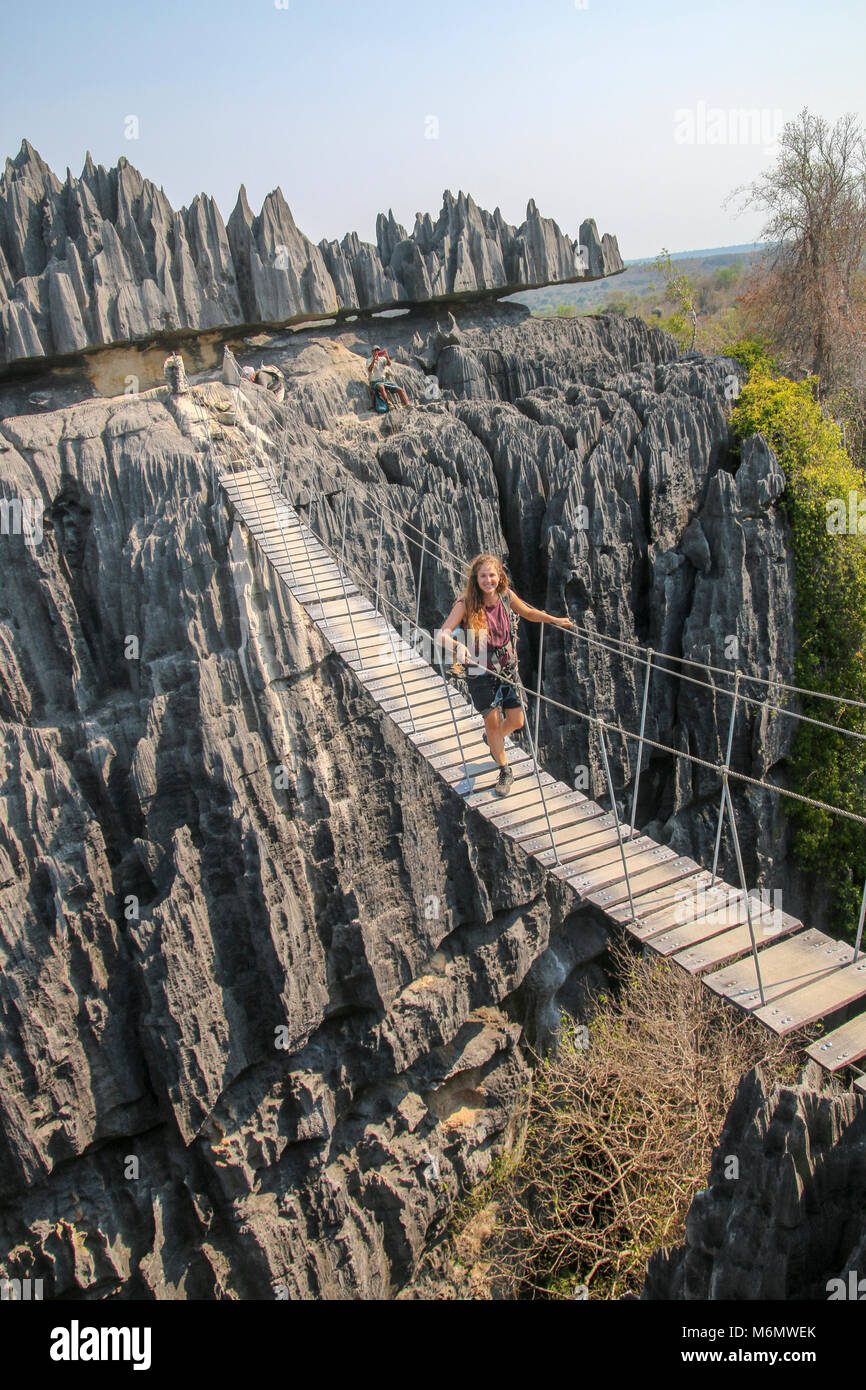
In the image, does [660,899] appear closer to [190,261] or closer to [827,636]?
[827,636]

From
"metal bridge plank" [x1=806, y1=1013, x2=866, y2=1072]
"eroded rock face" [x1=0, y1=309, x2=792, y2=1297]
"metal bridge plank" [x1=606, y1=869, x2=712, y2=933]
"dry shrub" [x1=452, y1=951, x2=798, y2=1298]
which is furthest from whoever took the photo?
"dry shrub" [x1=452, y1=951, x2=798, y2=1298]

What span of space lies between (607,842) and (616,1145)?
5.58 metres

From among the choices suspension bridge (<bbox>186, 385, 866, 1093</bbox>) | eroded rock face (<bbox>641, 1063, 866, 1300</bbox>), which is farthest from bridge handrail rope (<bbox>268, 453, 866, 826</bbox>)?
eroded rock face (<bbox>641, 1063, 866, 1300</bbox>)

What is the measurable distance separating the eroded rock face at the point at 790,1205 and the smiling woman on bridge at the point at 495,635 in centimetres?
226

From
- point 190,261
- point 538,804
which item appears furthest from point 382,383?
point 538,804

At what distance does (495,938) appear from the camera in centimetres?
986

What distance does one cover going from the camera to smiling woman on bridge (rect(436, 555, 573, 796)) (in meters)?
5.16

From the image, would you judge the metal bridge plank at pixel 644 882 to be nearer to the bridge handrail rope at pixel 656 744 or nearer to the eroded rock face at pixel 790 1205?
the bridge handrail rope at pixel 656 744

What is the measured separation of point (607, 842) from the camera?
4805mm

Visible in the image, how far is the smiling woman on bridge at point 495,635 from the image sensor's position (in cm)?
516

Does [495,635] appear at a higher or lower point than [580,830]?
higher

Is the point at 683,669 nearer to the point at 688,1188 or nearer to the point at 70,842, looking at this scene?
the point at 688,1188

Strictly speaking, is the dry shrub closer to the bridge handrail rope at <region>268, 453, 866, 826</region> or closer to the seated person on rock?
the bridge handrail rope at <region>268, 453, 866, 826</region>

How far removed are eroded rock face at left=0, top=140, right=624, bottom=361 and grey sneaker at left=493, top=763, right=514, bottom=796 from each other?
991 cm
